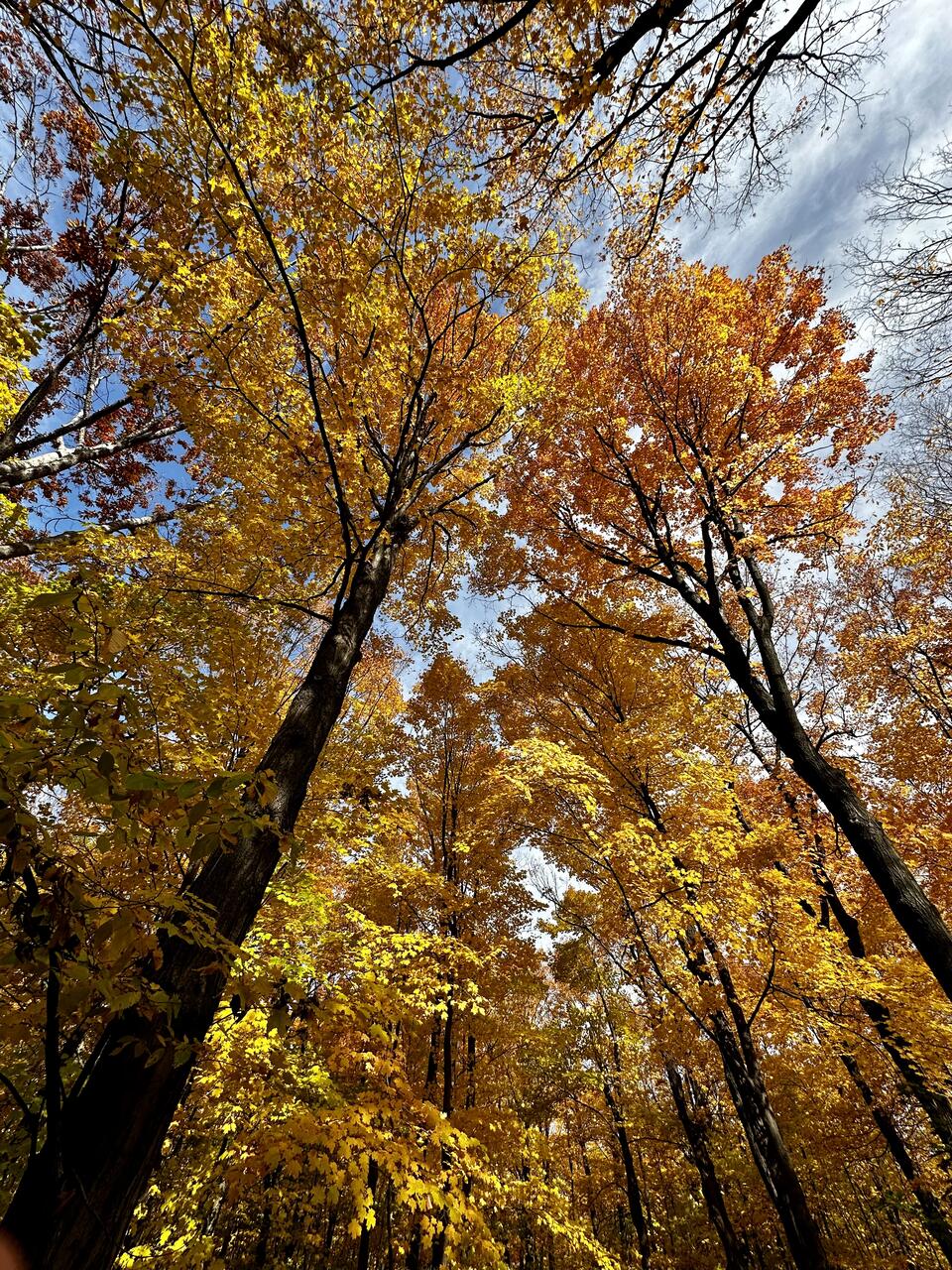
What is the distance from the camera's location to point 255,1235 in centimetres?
1154

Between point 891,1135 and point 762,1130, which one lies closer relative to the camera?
point 762,1130

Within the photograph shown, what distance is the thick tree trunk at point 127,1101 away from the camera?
1.35 m

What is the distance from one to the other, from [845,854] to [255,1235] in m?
16.2

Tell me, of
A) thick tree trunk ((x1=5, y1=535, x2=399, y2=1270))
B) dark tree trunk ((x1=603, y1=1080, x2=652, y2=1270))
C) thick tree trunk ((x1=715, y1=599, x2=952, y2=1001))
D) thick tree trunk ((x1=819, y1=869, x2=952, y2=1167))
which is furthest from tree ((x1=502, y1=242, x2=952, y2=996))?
dark tree trunk ((x1=603, y1=1080, x2=652, y2=1270))

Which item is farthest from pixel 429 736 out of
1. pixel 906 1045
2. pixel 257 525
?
pixel 906 1045

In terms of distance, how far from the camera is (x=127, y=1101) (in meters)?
1.61

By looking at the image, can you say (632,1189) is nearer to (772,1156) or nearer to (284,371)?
(772,1156)

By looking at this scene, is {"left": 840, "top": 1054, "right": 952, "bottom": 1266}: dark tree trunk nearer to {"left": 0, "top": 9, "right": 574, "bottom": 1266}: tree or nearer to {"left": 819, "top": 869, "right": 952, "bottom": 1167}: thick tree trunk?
{"left": 819, "top": 869, "right": 952, "bottom": 1167}: thick tree trunk

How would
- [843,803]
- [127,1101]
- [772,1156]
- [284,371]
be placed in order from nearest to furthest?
[127,1101]
[843,803]
[772,1156]
[284,371]

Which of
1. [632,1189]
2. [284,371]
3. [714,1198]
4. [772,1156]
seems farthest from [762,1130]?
[284,371]

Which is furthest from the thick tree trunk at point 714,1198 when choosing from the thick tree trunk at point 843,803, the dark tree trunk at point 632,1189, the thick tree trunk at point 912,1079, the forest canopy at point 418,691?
the thick tree trunk at point 843,803

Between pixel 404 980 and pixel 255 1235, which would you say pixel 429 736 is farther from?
pixel 255 1235

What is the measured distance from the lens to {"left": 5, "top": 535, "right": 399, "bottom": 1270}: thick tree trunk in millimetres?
1347

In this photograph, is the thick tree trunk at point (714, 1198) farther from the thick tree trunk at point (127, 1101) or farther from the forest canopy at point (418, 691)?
the thick tree trunk at point (127, 1101)
